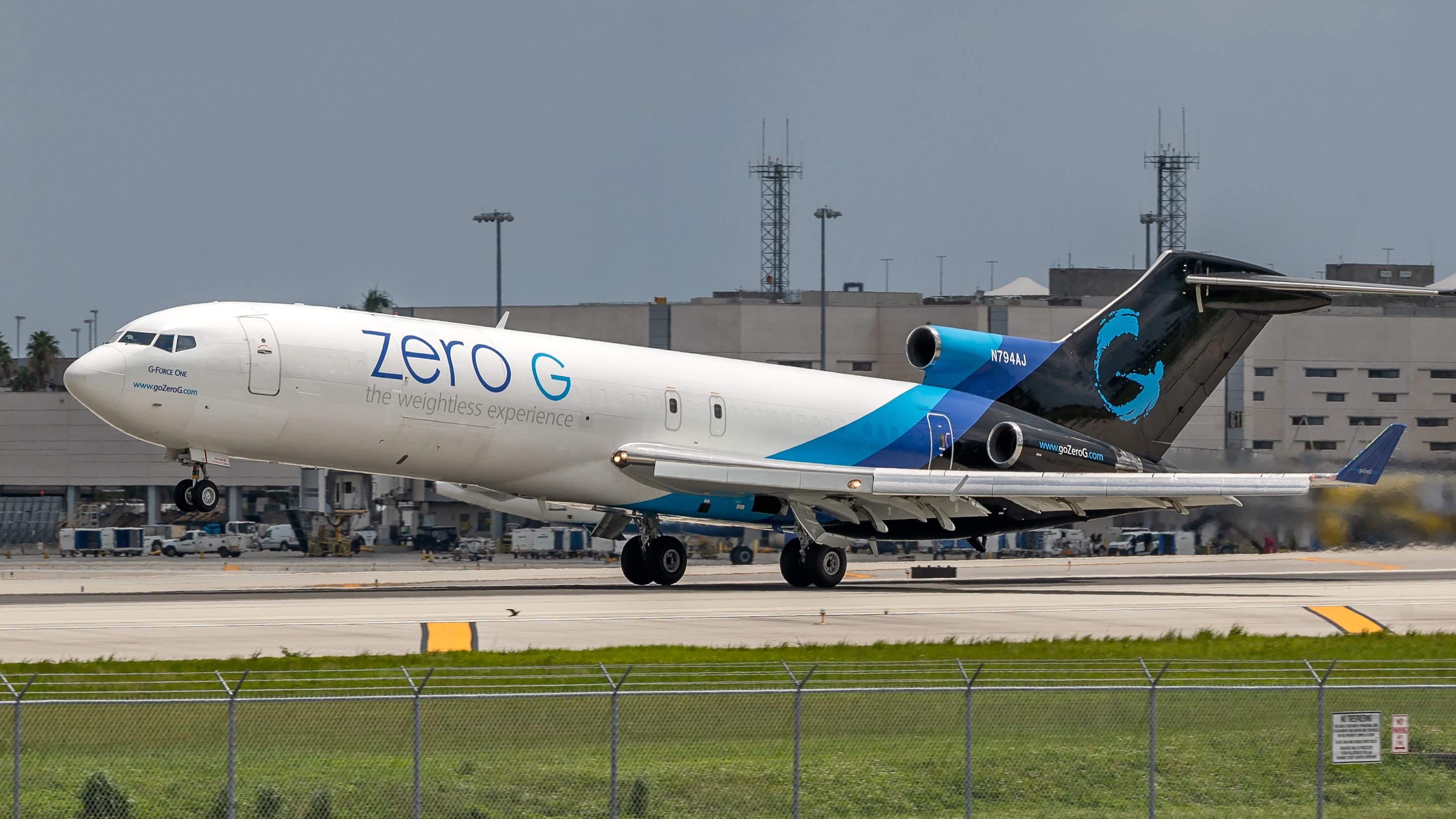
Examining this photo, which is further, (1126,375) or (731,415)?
(1126,375)

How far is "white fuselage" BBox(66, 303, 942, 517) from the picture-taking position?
32312 millimetres

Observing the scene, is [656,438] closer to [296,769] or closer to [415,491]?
[296,769]

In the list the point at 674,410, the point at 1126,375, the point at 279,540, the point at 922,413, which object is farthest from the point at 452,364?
the point at 279,540

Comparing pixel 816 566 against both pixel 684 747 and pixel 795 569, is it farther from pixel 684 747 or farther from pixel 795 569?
pixel 684 747

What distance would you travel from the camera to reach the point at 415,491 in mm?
92188

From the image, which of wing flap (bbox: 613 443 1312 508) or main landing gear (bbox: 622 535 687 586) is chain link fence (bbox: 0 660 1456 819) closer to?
wing flap (bbox: 613 443 1312 508)

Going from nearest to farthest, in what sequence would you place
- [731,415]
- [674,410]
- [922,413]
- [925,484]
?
[674,410]
[925,484]
[731,415]
[922,413]

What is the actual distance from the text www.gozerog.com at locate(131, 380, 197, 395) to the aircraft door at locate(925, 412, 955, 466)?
63.0 ft

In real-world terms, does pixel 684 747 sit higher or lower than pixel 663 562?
lower

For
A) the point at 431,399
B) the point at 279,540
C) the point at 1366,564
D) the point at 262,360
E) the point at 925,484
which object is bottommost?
the point at 279,540

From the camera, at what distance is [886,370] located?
10138cm

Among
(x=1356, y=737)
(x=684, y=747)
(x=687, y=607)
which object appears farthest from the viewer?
(x=687, y=607)

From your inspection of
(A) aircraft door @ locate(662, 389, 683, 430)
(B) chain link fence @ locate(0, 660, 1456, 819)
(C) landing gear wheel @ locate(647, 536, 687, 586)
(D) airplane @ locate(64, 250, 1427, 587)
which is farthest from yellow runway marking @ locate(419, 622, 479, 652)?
(C) landing gear wheel @ locate(647, 536, 687, 586)

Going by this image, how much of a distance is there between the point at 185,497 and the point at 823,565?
610 inches
